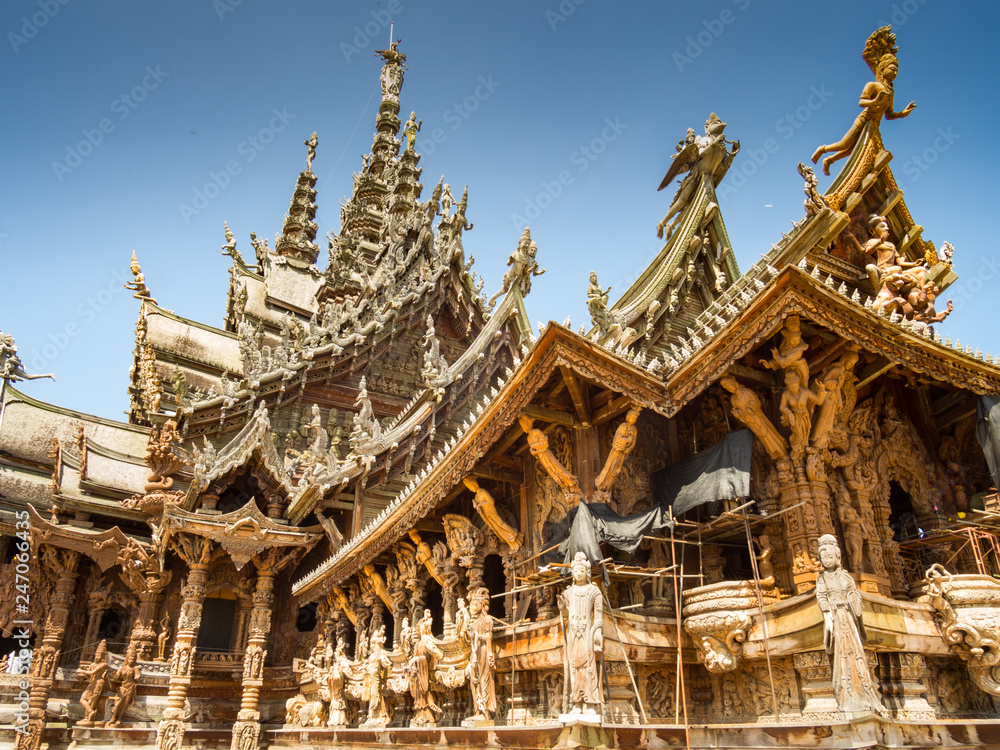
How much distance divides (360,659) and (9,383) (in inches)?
421

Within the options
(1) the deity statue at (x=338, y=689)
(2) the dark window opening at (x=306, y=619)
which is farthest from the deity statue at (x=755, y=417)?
(2) the dark window opening at (x=306, y=619)

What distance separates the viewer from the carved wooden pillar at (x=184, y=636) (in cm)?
1112

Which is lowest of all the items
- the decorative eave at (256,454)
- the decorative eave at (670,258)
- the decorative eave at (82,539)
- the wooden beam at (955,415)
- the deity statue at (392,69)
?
the decorative eave at (82,539)

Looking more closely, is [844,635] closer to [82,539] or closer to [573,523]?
[573,523]

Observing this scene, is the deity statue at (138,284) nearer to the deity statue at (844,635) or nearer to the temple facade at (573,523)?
the temple facade at (573,523)

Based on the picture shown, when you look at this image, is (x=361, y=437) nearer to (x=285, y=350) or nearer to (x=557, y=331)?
(x=285, y=350)

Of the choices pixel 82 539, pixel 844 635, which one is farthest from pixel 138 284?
pixel 844 635

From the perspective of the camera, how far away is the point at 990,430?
22.4 ft

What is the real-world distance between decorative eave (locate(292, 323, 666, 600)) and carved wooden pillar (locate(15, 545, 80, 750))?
659 cm

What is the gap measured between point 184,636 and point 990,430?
11.6 meters

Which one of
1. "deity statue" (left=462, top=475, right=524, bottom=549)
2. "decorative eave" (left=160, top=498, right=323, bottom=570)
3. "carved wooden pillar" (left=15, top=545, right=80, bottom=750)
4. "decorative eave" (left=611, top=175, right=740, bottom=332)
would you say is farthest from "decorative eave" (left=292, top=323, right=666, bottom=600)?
"carved wooden pillar" (left=15, top=545, right=80, bottom=750)

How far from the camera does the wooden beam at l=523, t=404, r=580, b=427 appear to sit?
781 centimetres

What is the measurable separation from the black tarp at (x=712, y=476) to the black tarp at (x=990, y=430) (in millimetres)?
2205

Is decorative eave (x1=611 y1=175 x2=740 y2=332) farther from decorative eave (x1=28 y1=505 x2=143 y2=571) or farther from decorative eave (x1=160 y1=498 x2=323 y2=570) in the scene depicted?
decorative eave (x1=28 y1=505 x2=143 y2=571)
